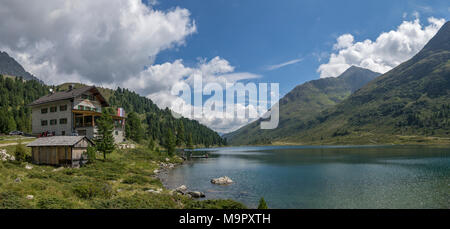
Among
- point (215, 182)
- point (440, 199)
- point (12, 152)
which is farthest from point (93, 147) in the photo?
point (440, 199)

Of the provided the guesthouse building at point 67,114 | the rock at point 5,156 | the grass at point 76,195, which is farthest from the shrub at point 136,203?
the guesthouse building at point 67,114

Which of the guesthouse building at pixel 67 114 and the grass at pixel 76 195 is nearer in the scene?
the grass at pixel 76 195

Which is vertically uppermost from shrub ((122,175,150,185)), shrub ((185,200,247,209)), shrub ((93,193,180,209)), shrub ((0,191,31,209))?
shrub ((0,191,31,209))

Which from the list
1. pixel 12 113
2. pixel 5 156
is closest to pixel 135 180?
pixel 5 156

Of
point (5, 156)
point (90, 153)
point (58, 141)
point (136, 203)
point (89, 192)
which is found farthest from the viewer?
point (90, 153)

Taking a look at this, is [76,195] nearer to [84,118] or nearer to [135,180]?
[135,180]

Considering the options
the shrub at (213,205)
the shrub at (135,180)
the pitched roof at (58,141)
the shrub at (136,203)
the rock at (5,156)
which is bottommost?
the shrub at (135,180)

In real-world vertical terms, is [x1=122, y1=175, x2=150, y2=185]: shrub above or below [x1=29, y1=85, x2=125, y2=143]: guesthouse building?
below

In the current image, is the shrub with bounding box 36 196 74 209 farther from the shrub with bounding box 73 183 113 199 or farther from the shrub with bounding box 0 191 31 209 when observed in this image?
the shrub with bounding box 73 183 113 199

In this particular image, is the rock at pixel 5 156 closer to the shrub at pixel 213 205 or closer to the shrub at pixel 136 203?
the shrub at pixel 136 203

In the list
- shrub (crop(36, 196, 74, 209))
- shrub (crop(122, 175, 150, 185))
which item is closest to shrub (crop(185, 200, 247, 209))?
shrub (crop(36, 196, 74, 209))
